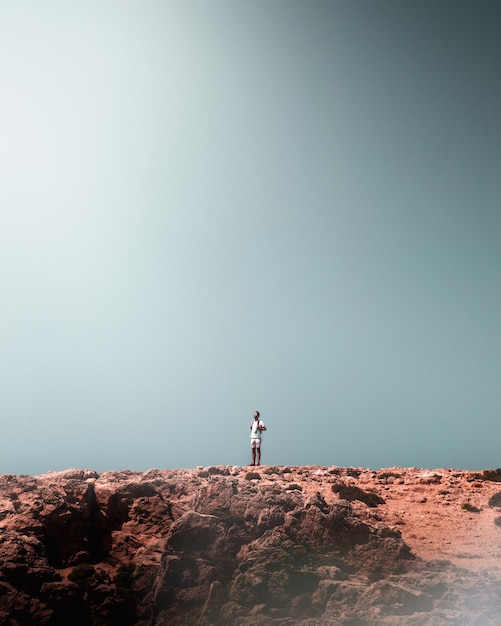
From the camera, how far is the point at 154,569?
525 inches

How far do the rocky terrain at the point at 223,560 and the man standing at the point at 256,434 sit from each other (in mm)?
8620

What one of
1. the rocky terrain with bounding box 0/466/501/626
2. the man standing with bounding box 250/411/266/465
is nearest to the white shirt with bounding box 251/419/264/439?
the man standing with bounding box 250/411/266/465

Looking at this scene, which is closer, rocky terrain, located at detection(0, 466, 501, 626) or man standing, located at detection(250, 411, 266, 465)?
rocky terrain, located at detection(0, 466, 501, 626)

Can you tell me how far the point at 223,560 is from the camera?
44.3ft

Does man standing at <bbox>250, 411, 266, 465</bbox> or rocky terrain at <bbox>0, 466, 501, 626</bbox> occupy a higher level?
man standing at <bbox>250, 411, 266, 465</bbox>

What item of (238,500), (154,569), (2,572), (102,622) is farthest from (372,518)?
(2,572)

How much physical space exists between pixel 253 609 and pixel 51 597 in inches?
218

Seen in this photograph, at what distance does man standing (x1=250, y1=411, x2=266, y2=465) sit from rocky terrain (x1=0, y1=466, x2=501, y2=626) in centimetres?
862

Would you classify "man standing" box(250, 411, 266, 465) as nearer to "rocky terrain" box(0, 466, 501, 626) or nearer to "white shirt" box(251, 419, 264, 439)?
"white shirt" box(251, 419, 264, 439)

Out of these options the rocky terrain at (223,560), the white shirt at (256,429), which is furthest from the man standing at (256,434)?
the rocky terrain at (223,560)

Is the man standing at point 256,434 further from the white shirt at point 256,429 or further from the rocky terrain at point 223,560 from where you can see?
the rocky terrain at point 223,560

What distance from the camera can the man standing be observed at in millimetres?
26844

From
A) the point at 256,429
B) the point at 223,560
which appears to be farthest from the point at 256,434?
the point at 223,560

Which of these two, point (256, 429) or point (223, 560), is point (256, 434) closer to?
point (256, 429)
